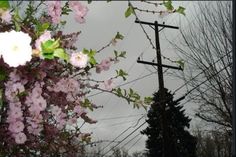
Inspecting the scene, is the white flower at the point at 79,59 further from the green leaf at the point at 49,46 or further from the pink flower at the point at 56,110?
the pink flower at the point at 56,110

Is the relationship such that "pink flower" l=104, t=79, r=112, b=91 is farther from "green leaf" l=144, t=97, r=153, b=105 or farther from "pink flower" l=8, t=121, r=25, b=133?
"pink flower" l=8, t=121, r=25, b=133

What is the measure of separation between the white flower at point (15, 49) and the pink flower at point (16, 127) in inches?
48.6

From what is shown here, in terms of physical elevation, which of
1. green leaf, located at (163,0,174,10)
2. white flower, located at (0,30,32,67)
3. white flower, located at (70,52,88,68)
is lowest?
white flower, located at (0,30,32,67)

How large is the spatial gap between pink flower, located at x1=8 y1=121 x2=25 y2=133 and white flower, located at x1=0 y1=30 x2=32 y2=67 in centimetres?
124

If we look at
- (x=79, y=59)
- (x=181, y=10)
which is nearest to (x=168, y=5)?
(x=181, y=10)

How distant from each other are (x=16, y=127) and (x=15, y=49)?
4.27 feet

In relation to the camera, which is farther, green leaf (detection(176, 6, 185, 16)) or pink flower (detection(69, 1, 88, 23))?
pink flower (detection(69, 1, 88, 23))

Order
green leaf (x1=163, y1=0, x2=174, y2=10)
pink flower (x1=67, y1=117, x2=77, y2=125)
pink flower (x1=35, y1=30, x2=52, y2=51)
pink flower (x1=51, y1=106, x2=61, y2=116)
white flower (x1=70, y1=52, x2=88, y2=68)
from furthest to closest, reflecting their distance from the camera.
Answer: pink flower (x1=67, y1=117, x2=77, y2=125)
pink flower (x1=51, y1=106, x2=61, y2=116)
green leaf (x1=163, y1=0, x2=174, y2=10)
white flower (x1=70, y1=52, x2=88, y2=68)
pink flower (x1=35, y1=30, x2=52, y2=51)

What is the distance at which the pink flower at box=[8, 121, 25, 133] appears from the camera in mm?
3258

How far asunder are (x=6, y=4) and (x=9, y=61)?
0.93 feet

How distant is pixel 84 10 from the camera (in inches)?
139

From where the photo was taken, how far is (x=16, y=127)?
10.8 feet

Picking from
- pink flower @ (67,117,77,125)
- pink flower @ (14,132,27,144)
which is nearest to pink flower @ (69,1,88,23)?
pink flower @ (14,132,27,144)

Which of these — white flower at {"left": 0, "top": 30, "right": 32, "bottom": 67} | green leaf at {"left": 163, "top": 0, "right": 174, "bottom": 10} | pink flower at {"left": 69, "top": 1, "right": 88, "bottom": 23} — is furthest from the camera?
pink flower at {"left": 69, "top": 1, "right": 88, "bottom": 23}
